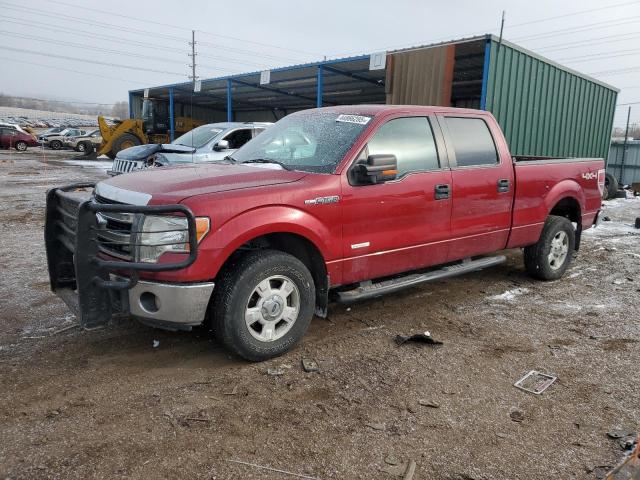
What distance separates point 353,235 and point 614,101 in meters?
15.9

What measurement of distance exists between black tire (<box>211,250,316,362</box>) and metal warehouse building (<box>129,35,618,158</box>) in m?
8.19

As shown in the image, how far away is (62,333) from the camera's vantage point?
4.22 m

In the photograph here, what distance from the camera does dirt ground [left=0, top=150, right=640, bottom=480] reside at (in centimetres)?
264

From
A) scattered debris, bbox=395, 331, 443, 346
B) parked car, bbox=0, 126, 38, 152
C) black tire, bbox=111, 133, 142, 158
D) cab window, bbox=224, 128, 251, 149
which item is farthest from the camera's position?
parked car, bbox=0, 126, 38, 152

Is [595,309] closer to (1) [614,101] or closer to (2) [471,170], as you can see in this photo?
(2) [471,170]

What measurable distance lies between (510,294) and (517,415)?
270cm

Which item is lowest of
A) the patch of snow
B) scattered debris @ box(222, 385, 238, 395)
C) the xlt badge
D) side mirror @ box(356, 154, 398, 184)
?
scattered debris @ box(222, 385, 238, 395)

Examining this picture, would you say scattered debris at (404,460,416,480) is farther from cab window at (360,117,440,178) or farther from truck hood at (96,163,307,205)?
cab window at (360,117,440,178)

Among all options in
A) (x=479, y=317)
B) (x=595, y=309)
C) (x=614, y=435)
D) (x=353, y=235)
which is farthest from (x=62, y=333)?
(x=595, y=309)

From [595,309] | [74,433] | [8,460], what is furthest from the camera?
[595,309]

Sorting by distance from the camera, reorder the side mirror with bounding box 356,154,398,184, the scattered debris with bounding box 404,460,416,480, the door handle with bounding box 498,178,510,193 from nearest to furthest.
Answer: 1. the scattered debris with bounding box 404,460,416,480
2. the side mirror with bounding box 356,154,398,184
3. the door handle with bounding box 498,178,510,193

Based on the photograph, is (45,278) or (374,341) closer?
(374,341)

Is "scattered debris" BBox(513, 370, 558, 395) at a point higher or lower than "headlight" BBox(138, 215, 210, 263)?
lower

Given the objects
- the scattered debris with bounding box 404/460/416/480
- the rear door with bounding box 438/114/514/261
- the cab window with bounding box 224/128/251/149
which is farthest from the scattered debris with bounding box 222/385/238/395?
the cab window with bounding box 224/128/251/149
